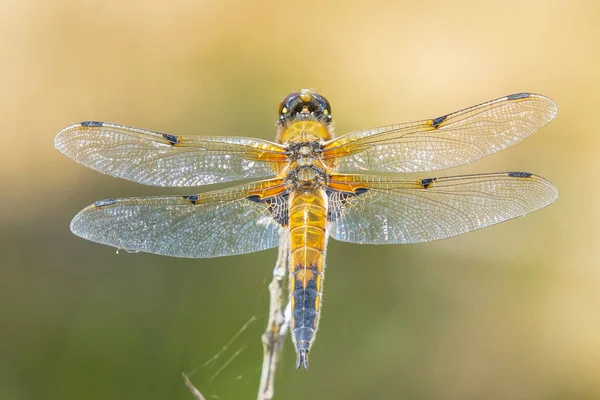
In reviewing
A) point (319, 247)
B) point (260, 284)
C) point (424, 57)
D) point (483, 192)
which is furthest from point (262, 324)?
point (424, 57)

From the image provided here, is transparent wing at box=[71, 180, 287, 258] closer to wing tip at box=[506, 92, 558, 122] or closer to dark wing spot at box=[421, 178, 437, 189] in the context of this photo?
dark wing spot at box=[421, 178, 437, 189]

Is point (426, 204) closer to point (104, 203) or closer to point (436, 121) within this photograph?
point (436, 121)

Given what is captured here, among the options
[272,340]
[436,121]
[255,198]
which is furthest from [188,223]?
[436,121]

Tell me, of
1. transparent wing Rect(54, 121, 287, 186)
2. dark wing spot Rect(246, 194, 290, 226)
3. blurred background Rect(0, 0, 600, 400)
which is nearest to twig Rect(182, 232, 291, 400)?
dark wing spot Rect(246, 194, 290, 226)

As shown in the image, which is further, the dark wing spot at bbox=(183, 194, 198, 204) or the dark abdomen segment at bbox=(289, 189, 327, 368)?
the dark wing spot at bbox=(183, 194, 198, 204)

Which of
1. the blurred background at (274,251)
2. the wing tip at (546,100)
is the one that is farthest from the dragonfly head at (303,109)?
the blurred background at (274,251)

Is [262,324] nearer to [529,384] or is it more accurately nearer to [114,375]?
[114,375]
